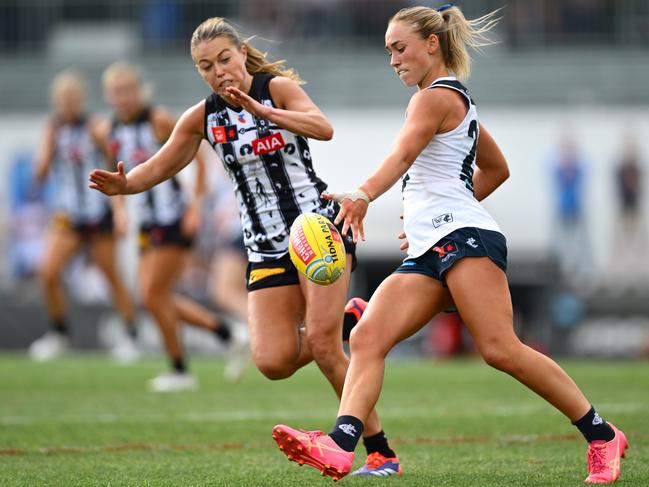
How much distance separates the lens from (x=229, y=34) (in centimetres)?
588

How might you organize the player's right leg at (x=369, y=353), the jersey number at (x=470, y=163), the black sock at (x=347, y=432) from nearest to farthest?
the player's right leg at (x=369, y=353) → the black sock at (x=347, y=432) → the jersey number at (x=470, y=163)

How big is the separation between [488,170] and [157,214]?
17.0ft

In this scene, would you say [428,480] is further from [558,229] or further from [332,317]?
[558,229]

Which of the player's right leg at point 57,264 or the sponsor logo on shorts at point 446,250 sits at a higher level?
the sponsor logo on shorts at point 446,250

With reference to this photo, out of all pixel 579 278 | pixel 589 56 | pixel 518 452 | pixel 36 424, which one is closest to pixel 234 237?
pixel 36 424

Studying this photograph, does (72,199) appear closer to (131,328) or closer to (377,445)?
(131,328)

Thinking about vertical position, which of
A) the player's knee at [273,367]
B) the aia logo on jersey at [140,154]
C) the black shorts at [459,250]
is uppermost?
the aia logo on jersey at [140,154]

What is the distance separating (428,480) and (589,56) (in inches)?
755

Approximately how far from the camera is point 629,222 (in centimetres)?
2059

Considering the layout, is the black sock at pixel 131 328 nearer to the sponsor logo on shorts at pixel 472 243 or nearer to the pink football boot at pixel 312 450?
the sponsor logo on shorts at pixel 472 243

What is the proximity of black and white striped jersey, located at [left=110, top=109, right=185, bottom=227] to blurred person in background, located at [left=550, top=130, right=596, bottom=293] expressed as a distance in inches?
424

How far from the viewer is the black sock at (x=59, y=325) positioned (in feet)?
44.7

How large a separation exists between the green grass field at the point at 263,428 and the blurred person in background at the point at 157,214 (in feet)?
1.87

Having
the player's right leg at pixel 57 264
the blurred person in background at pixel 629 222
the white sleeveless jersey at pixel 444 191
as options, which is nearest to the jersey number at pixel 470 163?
the white sleeveless jersey at pixel 444 191
